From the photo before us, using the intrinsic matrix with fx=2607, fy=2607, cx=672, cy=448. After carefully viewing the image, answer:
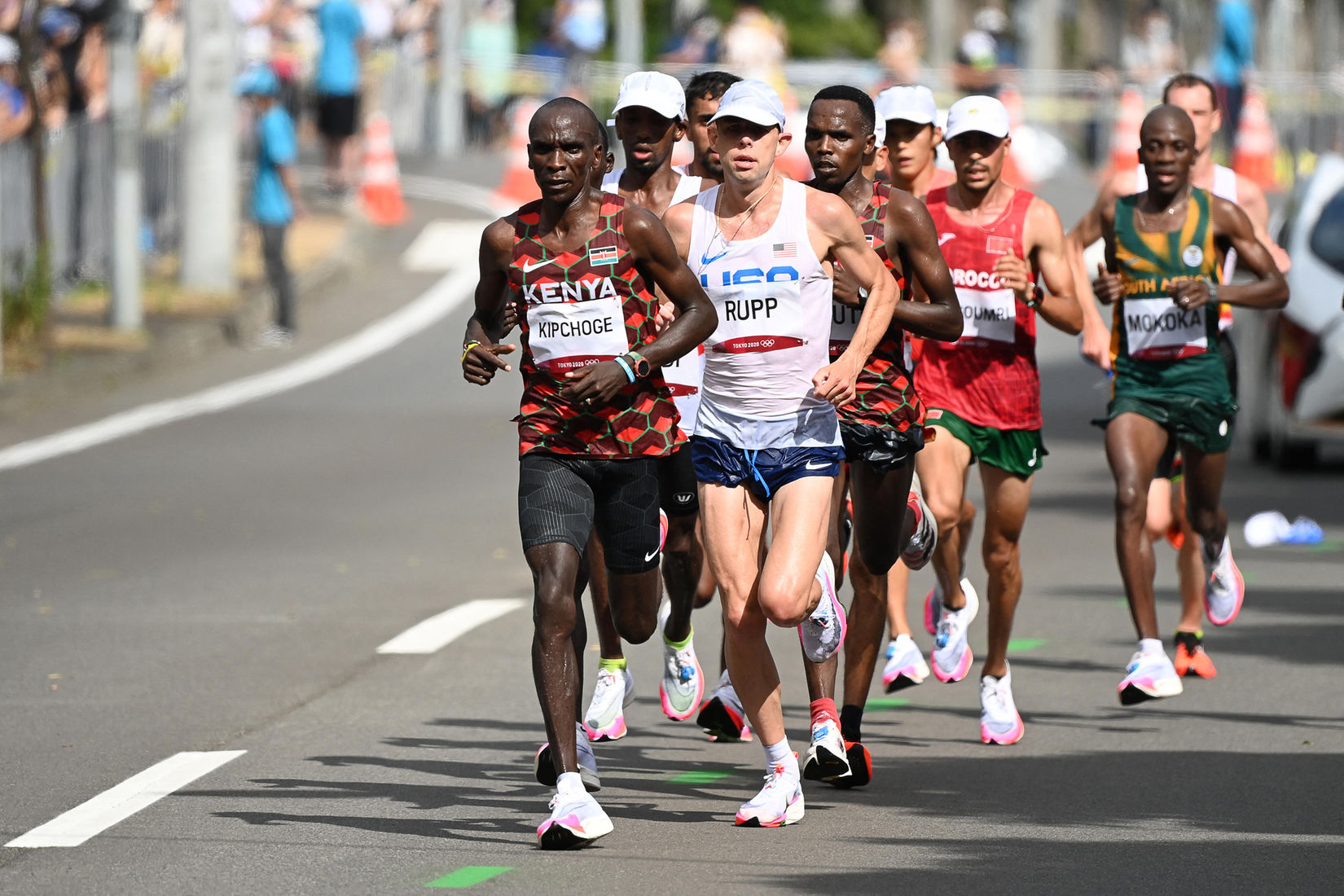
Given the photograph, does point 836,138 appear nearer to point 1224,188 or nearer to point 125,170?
point 1224,188

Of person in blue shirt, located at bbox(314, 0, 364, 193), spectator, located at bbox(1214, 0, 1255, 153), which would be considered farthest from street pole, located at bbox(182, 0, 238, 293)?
spectator, located at bbox(1214, 0, 1255, 153)

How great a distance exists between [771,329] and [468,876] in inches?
70.5

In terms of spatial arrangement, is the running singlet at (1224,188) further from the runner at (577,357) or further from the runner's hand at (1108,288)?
the runner at (577,357)

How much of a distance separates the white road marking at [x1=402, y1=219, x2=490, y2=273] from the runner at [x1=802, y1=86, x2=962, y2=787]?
18139 mm

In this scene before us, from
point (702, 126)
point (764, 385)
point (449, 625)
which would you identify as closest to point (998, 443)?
point (702, 126)

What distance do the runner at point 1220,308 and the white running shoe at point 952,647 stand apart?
2.87 ft

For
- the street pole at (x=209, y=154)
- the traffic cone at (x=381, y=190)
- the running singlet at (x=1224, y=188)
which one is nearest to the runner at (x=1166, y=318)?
the running singlet at (x=1224, y=188)

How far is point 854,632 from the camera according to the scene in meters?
8.20

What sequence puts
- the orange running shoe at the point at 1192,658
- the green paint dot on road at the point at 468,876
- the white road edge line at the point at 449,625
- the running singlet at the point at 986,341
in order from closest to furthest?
→ 1. the green paint dot on road at the point at 468,876
2. the running singlet at the point at 986,341
3. the orange running shoe at the point at 1192,658
4. the white road edge line at the point at 449,625

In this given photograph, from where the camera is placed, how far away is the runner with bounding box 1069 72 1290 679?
9.45m

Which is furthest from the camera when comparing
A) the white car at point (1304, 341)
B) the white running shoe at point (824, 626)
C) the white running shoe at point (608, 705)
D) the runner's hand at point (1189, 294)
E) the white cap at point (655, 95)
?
the white car at point (1304, 341)

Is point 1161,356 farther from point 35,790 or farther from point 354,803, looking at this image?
point 35,790

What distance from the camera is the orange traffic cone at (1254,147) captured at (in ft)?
107

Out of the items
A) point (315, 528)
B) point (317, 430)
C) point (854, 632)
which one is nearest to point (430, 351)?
point (317, 430)
